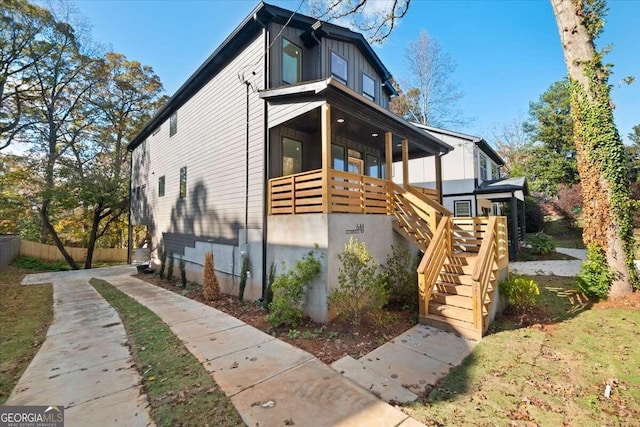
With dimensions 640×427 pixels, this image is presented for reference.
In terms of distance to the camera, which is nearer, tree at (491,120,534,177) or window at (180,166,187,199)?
window at (180,166,187,199)

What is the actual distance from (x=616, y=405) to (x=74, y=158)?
92.7 ft

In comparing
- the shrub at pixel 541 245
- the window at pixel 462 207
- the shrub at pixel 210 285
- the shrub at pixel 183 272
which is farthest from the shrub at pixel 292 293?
the shrub at pixel 541 245

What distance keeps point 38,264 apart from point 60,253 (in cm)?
367

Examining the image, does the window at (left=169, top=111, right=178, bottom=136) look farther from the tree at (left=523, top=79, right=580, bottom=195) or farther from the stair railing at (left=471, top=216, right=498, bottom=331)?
the tree at (left=523, top=79, right=580, bottom=195)

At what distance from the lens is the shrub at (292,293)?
566 cm

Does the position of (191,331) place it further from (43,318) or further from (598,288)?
(598,288)

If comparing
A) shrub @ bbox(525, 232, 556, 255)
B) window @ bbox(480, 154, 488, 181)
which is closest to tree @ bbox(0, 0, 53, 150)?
window @ bbox(480, 154, 488, 181)

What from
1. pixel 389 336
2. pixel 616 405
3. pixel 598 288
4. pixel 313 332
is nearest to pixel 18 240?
pixel 313 332

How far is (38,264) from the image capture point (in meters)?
17.5

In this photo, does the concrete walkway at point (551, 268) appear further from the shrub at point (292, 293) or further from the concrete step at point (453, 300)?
the shrub at point (292, 293)

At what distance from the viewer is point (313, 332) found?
5.38 m

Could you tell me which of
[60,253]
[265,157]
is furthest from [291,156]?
[60,253]

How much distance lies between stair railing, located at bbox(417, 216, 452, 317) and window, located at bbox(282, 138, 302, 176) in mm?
4452

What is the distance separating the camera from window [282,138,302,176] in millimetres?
8055
